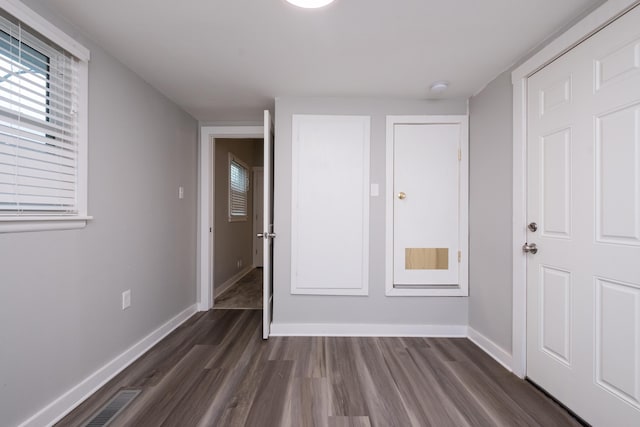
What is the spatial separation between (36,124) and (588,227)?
2912 millimetres

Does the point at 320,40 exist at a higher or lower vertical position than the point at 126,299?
higher

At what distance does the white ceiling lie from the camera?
1.41m

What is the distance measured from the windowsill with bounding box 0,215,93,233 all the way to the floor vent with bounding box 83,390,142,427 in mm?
1037

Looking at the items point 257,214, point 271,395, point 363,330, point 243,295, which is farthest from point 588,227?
point 257,214

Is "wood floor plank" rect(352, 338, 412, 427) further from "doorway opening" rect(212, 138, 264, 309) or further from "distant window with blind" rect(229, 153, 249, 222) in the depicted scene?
"distant window with blind" rect(229, 153, 249, 222)

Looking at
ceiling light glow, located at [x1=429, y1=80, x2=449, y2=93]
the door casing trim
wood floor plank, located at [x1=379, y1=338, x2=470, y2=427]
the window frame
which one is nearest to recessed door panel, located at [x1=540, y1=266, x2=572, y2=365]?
the door casing trim

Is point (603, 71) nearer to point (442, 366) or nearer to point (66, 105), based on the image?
point (442, 366)

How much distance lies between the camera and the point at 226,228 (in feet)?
13.4

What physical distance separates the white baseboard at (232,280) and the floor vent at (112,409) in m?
1.90

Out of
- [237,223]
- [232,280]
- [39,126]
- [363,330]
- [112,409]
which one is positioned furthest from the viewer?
[237,223]

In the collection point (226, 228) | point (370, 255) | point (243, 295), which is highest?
point (226, 228)

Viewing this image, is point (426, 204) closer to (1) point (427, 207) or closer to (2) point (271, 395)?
(1) point (427, 207)

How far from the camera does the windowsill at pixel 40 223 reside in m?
1.23

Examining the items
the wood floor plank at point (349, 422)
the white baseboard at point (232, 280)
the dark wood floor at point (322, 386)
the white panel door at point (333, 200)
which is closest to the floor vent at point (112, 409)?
the dark wood floor at point (322, 386)
